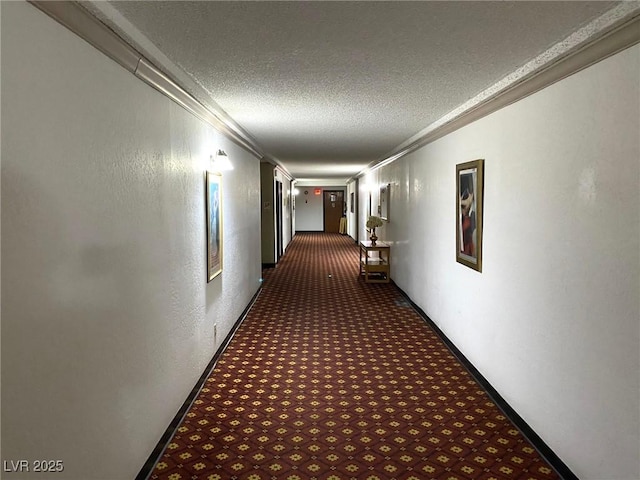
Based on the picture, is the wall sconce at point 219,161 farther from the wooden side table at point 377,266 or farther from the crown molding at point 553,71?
the wooden side table at point 377,266

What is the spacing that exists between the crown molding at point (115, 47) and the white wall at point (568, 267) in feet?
7.64

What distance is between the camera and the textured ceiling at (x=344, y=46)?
2.11 meters

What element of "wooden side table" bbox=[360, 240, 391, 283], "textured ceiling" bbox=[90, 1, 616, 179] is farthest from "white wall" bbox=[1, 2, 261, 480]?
"wooden side table" bbox=[360, 240, 391, 283]

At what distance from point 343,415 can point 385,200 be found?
6.80 m

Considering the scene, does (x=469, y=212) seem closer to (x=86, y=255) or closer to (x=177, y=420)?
(x=177, y=420)

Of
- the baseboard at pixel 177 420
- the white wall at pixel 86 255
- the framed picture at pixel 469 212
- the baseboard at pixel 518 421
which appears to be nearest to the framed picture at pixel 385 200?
the baseboard at pixel 518 421

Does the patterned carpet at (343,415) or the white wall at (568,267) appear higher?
the white wall at (568,267)

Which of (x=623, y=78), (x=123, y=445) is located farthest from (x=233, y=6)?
(x=123, y=445)

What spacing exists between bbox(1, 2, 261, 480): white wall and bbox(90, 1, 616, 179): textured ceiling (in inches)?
13.6

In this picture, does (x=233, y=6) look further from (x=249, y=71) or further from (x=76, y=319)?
(x=76, y=319)

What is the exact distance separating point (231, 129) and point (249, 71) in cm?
214

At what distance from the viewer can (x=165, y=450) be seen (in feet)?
9.94

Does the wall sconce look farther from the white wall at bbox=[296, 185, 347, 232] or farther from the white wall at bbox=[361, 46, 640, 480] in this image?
the white wall at bbox=[296, 185, 347, 232]

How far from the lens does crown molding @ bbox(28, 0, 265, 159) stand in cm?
177
